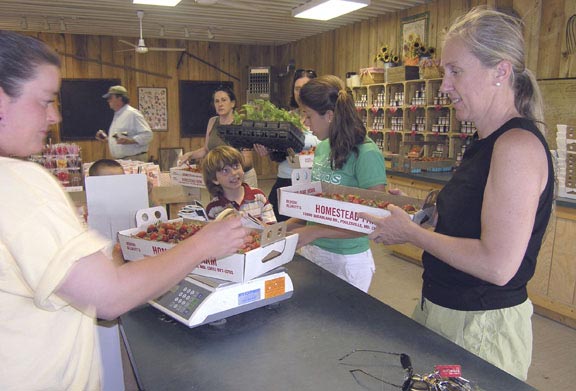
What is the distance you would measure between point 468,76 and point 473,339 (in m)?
0.74

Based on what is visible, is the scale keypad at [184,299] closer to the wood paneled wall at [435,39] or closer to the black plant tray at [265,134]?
the black plant tray at [265,134]

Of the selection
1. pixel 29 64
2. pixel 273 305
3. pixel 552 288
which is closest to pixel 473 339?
pixel 273 305

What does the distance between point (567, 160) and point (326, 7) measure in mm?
3382

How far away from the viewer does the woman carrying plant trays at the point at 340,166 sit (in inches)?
77.5

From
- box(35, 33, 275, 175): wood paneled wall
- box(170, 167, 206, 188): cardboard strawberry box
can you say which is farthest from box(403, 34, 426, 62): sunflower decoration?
box(35, 33, 275, 175): wood paneled wall

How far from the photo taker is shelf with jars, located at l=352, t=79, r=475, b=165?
498 centimetres

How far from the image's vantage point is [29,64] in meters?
0.79

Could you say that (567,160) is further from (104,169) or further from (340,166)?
(104,169)

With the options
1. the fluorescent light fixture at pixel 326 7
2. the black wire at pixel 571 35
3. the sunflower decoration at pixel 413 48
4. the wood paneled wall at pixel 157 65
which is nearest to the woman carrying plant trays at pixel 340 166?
the black wire at pixel 571 35

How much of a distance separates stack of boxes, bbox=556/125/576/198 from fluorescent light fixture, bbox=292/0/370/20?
275cm

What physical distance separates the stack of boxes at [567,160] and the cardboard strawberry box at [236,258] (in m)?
2.51

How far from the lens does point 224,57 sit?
9.05 metres

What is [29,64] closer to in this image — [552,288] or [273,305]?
[273,305]

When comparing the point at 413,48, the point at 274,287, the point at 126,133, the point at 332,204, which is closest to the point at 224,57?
the point at 126,133
